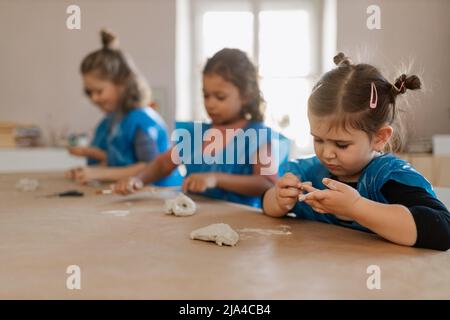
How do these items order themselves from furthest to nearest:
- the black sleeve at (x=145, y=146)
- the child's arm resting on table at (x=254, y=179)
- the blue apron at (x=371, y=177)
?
the black sleeve at (x=145, y=146) → the child's arm resting on table at (x=254, y=179) → the blue apron at (x=371, y=177)

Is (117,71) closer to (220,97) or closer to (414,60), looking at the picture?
(220,97)

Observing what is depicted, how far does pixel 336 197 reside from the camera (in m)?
0.71

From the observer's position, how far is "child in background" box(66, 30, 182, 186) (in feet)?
5.67

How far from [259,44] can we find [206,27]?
1.37ft

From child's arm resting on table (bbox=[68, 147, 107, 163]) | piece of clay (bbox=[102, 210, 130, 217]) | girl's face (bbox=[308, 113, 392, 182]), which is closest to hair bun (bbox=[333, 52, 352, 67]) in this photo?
girl's face (bbox=[308, 113, 392, 182])

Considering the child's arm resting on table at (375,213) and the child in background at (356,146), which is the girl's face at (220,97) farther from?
the child's arm resting on table at (375,213)

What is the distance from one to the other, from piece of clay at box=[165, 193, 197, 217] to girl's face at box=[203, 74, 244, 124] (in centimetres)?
45

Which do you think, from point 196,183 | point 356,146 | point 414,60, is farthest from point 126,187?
point 414,60

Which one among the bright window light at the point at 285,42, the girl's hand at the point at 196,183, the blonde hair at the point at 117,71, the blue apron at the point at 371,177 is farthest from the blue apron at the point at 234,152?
the bright window light at the point at 285,42

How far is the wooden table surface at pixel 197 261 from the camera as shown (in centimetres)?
49

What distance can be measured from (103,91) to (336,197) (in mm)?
1242

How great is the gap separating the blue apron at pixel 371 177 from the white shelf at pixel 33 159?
8.63 ft
